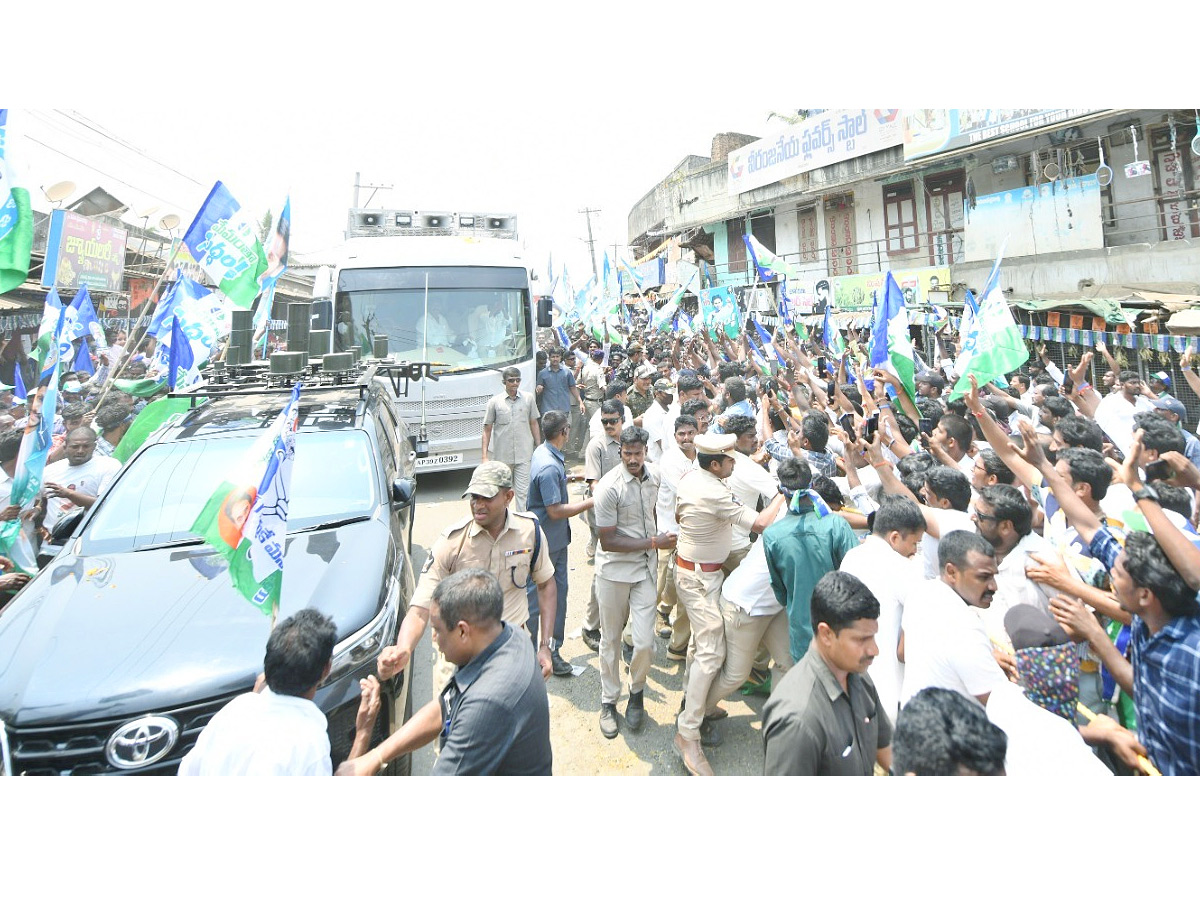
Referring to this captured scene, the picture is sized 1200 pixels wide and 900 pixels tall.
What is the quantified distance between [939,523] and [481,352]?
6.96 meters

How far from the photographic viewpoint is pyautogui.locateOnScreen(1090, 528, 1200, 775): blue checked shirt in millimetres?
2176

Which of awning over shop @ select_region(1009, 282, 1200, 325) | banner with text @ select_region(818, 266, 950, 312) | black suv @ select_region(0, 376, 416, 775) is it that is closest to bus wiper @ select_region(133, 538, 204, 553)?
black suv @ select_region(0, 376, 416, 775)

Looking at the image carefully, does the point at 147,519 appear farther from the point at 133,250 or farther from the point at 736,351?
the point at 133,250

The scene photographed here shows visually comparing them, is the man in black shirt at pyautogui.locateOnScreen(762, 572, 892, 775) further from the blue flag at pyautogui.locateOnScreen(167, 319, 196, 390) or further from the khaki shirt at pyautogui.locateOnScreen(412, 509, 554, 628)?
the blue flag at pyautogui.locateOnScreen(167, 319, 196, 390)

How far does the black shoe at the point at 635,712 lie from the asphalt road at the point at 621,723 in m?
0.04

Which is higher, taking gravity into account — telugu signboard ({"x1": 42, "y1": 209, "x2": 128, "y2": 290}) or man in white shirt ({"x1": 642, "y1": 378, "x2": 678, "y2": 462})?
telugu signboard ({"x1": 42, "y1": 209, "x2": 128, "y2": 290})

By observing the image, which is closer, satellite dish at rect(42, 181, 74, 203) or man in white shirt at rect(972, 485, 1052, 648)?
man in white shirt at rect(972, 485, 1052, 648)

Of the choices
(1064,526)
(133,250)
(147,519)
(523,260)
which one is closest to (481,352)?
(523,260)

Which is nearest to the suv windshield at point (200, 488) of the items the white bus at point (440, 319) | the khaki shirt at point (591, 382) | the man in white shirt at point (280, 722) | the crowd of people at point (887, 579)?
the crowd of people at point (887, 579)

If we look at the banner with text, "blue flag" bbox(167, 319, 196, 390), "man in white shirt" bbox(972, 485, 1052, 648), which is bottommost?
"man in white shirt" bbox(972, 485, 1052, 648)

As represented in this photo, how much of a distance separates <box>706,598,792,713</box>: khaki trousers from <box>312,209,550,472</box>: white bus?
19.6ft

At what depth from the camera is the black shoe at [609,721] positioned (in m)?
4.22

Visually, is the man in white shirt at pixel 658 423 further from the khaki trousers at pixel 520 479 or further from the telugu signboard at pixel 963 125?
the telugu signboard at pixel 963 125

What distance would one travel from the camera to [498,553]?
12.3ft
